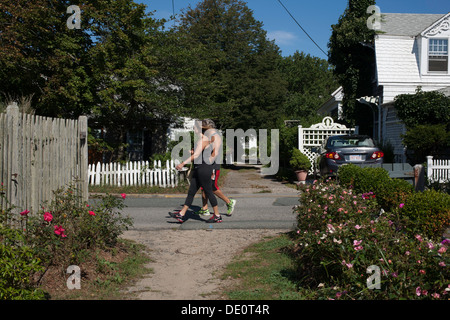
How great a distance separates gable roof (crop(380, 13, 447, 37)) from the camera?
21047 mm

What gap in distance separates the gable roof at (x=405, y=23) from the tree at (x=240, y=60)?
10815 millimetres

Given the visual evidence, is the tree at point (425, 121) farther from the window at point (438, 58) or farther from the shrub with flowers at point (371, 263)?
the shrub with flowers at point (371, 263)

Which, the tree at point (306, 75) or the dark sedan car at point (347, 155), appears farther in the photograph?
the tree at point (306, 75)

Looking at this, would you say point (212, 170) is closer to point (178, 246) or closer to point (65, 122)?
point (178, 246)

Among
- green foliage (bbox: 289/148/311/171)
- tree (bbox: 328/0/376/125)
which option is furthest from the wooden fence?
tree (bbox: 328/0/376/125)

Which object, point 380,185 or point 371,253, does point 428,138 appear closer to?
point 380,185

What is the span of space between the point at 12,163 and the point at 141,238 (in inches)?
116

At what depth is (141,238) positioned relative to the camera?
768 cm

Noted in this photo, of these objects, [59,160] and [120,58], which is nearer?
[59,160]

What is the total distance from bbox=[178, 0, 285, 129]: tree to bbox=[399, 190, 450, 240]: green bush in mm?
23231

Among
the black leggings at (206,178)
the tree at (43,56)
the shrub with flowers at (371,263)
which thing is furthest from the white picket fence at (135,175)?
the shrub with flowers at (371,263)

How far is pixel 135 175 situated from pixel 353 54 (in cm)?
1273

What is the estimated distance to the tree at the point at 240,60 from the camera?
104 feet
